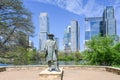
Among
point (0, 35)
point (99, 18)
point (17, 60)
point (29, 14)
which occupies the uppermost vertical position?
point (99, 18)

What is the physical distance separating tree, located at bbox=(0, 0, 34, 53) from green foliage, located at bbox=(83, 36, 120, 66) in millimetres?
11368

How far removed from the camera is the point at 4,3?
90.7ft

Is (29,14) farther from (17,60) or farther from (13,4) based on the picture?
(17,60)

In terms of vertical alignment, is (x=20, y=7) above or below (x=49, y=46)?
above

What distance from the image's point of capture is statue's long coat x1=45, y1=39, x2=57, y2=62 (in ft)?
44.7

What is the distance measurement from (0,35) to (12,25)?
171cm

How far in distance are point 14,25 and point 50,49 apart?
15057 mm

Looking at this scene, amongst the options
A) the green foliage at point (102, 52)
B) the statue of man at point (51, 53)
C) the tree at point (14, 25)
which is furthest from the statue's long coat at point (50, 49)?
the green foliage at point (102, 52)

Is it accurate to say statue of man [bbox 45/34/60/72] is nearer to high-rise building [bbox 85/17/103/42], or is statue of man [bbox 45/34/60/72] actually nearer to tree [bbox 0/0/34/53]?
tree [bbox 0/0/34/53]

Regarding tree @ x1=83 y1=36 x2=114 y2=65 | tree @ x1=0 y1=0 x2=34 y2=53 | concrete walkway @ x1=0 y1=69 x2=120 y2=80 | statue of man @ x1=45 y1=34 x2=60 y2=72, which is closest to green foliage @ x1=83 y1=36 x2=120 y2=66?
tree @ x1=83 y1=36 x2=114 y2=65

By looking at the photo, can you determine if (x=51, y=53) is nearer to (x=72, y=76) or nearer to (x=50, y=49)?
(x=50, y=49)

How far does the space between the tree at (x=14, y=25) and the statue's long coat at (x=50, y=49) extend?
45.5 feet

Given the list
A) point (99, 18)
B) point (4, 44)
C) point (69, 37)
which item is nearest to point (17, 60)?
point (4, 44)

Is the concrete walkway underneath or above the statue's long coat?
underneath
